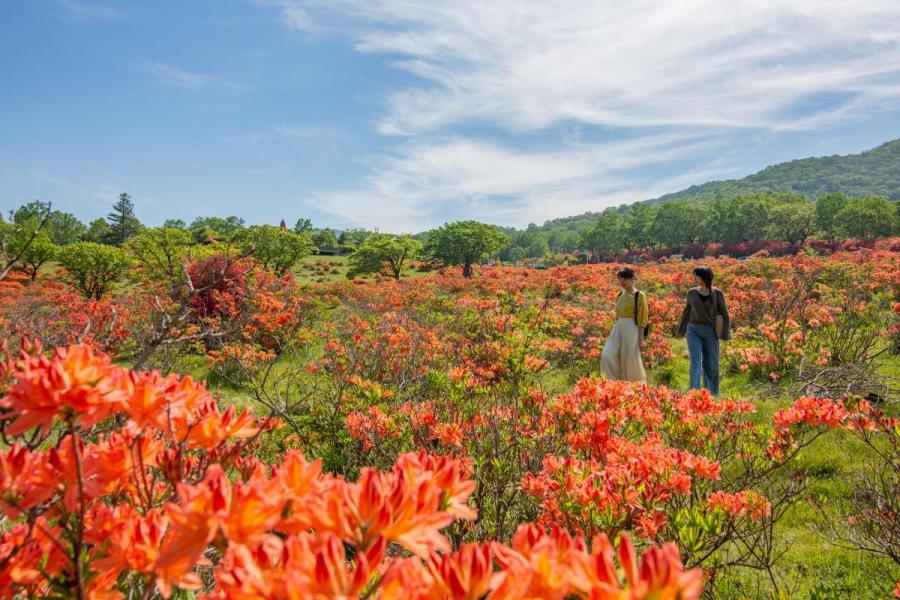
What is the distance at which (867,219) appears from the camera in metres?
43.7

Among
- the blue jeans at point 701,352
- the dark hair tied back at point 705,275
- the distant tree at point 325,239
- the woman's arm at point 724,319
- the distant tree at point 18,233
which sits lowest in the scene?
the blue jeans at point 701,352

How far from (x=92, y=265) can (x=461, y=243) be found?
30.9 metres

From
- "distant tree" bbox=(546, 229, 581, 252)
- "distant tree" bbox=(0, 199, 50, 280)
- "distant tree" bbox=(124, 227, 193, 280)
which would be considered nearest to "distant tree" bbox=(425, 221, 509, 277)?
"distant tree" bbox=(124, 227, 193, 280)

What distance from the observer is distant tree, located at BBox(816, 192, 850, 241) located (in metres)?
45.9

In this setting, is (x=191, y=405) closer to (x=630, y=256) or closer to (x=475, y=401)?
(x=475, y=401)

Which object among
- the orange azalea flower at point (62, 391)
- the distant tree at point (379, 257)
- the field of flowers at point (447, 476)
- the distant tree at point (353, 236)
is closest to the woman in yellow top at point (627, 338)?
the field of flowers at point (447, 476)

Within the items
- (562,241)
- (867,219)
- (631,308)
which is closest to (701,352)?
(631,308)

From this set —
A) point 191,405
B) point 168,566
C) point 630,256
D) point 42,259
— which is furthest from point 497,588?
point 630,256

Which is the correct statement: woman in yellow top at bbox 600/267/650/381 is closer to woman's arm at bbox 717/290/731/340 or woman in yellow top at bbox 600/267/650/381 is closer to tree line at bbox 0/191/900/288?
woman's arm at bbox 717/290/731/340

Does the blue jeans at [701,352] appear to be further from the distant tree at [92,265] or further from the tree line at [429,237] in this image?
the distant tree at [92,265]

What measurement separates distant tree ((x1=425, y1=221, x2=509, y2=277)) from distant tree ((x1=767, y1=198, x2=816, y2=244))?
29974 mm

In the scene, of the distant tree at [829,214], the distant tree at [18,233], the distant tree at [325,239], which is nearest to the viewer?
the distant tree at [18,233]

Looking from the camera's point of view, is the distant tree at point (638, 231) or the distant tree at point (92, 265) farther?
the distant tree at point (638, 231)

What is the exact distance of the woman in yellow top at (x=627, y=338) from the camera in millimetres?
6040
